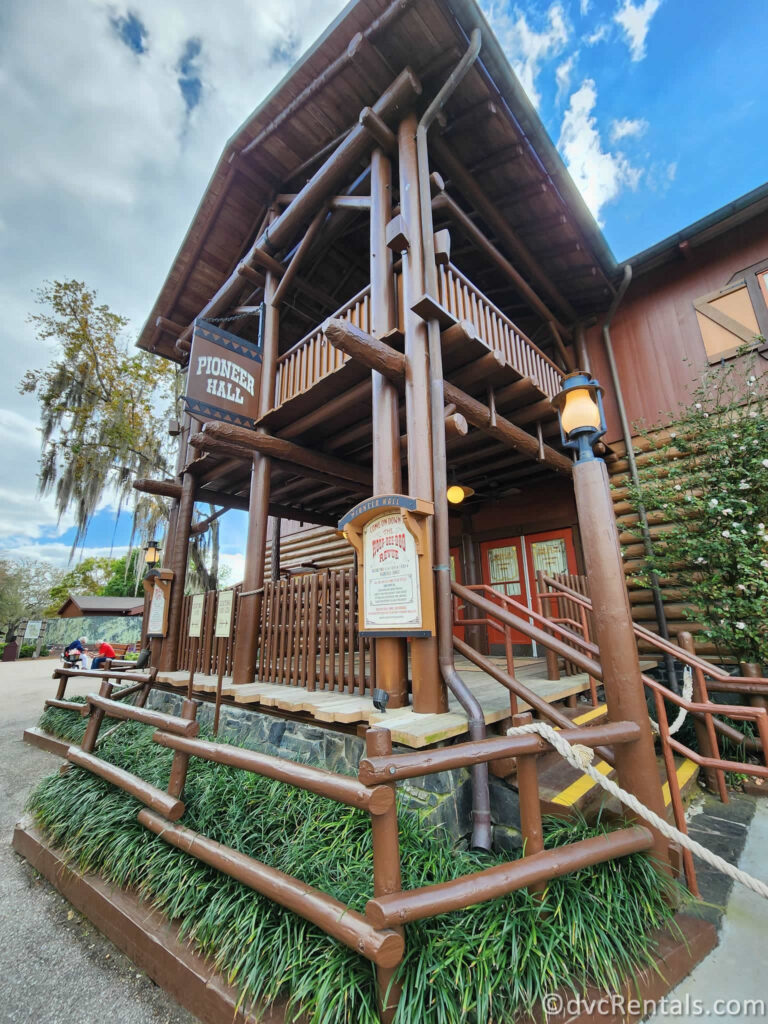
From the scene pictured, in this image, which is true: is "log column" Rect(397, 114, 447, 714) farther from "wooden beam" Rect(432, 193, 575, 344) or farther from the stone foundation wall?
"wooden beam" Rect(432, 193, 575, 344)

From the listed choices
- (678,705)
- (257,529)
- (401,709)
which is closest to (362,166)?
(257,529)

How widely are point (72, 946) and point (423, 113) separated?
28.0ft

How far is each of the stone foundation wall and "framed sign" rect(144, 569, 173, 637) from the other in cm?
291

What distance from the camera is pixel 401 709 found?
3.31m

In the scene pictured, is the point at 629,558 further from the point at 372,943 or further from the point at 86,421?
the point at 86,421

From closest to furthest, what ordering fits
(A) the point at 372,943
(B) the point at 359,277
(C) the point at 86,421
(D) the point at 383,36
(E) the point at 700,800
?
(A) the point at 372,943 → (E) the point at 700,800 → (D) the point at 383,36 → (B) the point at 359,277 → (C) the point at 86,421

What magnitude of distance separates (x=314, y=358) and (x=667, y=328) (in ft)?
20.7

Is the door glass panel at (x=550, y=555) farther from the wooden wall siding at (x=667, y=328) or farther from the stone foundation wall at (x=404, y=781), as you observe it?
the stone foundation wall at (x=404, y=781)

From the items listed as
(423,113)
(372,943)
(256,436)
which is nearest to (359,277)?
(423,113)

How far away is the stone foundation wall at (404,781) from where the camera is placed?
2.55 meters

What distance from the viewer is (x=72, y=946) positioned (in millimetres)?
2428

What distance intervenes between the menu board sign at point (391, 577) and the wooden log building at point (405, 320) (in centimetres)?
22

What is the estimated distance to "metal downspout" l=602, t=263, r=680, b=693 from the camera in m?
6.23

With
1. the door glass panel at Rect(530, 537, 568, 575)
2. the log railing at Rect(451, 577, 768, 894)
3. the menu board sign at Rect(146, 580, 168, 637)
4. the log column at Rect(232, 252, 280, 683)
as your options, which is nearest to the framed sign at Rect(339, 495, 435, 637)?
the log railing at Rect(451, 577, 768, 894)
